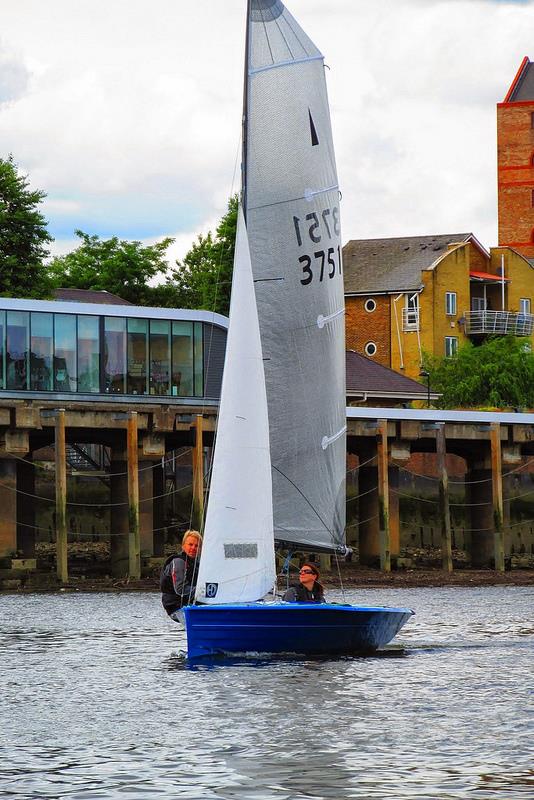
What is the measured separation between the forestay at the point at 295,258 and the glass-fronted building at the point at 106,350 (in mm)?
35716

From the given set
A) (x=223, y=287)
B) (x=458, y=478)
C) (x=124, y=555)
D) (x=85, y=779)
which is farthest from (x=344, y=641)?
(x=223, y=287)

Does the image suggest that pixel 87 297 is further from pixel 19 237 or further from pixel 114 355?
pixel 114 355

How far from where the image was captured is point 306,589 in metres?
31.3

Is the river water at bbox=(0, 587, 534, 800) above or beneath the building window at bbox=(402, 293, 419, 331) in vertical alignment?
beneath

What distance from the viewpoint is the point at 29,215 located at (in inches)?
3383

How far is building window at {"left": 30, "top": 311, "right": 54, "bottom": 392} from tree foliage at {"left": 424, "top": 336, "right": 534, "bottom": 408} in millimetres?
32102

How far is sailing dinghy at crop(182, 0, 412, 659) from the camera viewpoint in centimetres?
2953

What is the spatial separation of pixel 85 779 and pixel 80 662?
13741 mm

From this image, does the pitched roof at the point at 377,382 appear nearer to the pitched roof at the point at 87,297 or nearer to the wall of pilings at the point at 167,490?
the wall of pilings at the point at 167,490

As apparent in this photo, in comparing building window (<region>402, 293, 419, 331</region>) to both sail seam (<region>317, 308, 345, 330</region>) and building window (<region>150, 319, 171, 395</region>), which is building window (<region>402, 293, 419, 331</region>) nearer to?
building window (<region>150, 319, 171, 395</region>)

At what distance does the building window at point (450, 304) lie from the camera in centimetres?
10743

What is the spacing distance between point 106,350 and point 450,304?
138 feet

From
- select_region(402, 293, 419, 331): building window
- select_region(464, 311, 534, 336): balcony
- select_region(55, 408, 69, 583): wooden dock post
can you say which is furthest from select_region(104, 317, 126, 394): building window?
select_region(464, 311, 534, 336): balcony

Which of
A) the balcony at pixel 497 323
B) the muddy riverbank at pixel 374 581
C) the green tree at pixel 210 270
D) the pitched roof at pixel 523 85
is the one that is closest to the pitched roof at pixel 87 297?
the green tree at pixel 210 270
